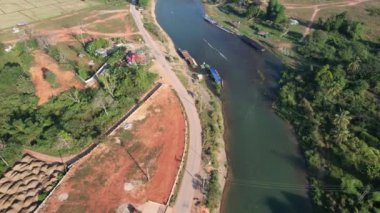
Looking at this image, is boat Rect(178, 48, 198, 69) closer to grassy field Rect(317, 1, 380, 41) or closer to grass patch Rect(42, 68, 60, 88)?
grass patch Rect(42, 68, 60, 88)

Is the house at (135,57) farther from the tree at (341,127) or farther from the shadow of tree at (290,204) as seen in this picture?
the tree at (341,127)

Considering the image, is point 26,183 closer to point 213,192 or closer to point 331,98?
point 213,192

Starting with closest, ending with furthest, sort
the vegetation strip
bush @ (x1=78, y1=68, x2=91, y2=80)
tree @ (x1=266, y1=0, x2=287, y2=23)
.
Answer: the vegetation strip
bush @ (x1=78, y1=68, x2=91, y2=80)
tree @ (x1=266, y1=0, x2=287, y2=23)

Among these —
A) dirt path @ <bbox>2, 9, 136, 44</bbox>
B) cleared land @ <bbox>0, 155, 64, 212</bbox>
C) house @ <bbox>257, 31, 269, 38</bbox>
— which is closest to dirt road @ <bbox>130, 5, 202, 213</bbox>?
dirt path @ <bbox>2, 9, 136, 44</bbox>

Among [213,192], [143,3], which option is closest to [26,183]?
[213,192]

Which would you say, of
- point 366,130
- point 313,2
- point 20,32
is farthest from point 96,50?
point 313,2

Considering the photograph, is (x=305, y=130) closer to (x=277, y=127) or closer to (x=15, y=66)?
(x=277, y=127)

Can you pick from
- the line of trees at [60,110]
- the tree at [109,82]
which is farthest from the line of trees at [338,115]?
the tree at [109,82]
